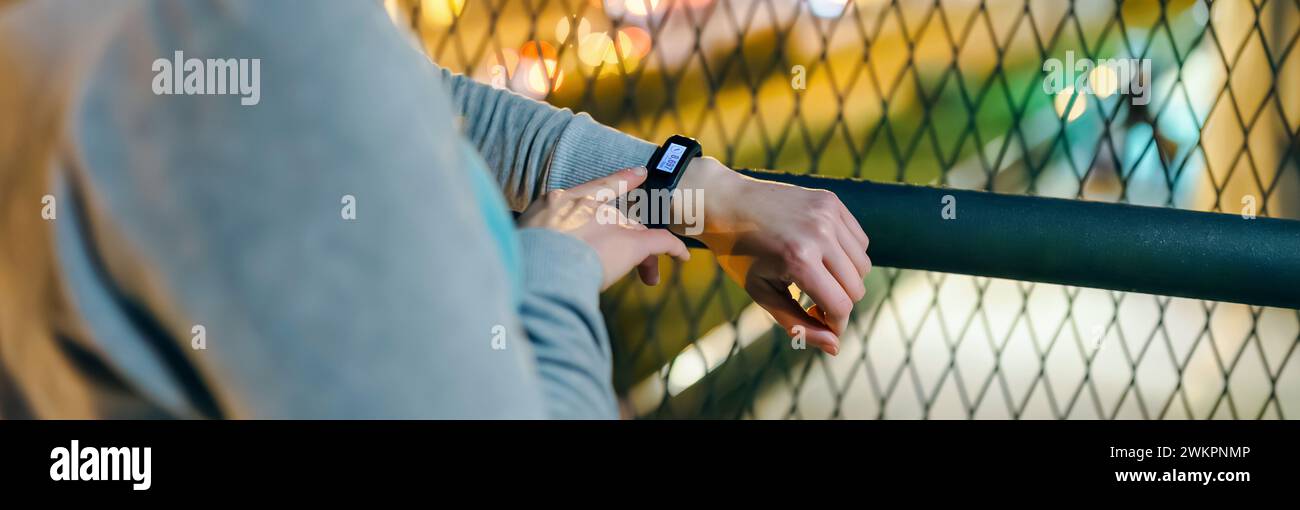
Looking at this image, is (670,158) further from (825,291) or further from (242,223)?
(242,223)

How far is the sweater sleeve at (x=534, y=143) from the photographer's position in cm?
64

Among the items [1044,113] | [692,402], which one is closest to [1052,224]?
[692,402]

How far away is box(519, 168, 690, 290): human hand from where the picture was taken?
47 centimetres

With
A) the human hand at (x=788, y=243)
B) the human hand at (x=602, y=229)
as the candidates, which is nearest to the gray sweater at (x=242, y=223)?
the human hand at (x=602, y=229)

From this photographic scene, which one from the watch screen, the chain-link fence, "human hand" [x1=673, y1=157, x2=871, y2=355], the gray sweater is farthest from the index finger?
the chain-link fence

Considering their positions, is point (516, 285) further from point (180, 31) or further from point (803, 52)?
point (803, 52)

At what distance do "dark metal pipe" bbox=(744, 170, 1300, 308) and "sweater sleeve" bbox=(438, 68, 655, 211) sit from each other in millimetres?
142

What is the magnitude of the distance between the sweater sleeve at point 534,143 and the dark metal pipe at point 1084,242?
142 mm

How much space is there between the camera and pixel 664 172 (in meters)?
0.64

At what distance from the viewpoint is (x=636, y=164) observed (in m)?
0.65

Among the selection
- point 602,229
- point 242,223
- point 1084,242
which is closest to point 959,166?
point 1084,242

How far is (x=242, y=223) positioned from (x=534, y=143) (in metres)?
0.42

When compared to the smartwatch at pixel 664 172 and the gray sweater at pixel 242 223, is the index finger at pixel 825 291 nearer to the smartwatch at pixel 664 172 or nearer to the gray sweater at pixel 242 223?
the smartwatch at pixel 664 172
